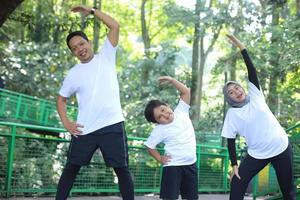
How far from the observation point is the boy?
437cm

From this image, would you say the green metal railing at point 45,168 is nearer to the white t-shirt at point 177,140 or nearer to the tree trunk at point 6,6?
the tree trunk at point 6,6

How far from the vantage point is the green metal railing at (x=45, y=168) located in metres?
6.49

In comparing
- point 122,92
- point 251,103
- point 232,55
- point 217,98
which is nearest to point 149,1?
point 217,98

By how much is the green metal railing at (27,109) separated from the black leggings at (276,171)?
11812 millimetres

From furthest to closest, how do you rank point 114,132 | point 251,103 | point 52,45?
point 52,45, point 251,103, point 114,132

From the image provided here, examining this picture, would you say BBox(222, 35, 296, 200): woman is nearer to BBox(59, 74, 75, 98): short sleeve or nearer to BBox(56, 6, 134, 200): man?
BBox(56, 6, 134, 200): man

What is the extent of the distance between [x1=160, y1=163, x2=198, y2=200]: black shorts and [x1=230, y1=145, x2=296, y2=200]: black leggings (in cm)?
39

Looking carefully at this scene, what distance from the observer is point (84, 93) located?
13.2 ft

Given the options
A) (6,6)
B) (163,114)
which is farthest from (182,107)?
(6,6)

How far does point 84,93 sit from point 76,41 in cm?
45

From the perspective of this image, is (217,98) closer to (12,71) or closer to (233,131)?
(12,71)

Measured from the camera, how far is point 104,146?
3908 mm

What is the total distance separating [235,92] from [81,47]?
1.50 metres

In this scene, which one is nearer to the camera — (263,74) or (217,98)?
(263,74)
